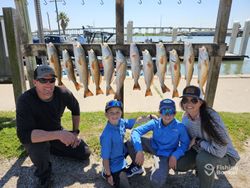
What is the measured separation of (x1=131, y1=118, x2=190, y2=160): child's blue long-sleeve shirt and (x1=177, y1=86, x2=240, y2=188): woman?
0.10 metres

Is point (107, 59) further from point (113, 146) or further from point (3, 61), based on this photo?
point (3, 61)

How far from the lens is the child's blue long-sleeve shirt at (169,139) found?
2.73 meters

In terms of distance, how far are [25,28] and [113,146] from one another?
211cm

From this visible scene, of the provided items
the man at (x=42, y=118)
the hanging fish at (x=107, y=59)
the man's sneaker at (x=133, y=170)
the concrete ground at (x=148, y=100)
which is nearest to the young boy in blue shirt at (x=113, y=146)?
the man's sneaker at (x=133, y=170)

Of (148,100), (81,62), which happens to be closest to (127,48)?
(81,62)

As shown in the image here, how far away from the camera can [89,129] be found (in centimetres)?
418

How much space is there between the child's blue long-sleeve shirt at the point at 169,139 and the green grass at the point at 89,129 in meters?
0.99

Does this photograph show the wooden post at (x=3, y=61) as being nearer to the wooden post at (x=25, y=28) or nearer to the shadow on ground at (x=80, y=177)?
the wooden post at (x=25, y=28)

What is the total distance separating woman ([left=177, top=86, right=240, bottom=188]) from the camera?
248cm

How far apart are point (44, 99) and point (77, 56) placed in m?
0.66

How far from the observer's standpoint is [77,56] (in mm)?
2977

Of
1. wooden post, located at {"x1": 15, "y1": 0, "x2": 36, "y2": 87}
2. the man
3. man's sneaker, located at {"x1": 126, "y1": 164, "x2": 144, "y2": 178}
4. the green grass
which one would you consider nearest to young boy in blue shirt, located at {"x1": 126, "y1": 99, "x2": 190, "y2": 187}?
man's sneaker, located at {"x1": 126, "y1": 164, "x2": 144, "y2": 178}

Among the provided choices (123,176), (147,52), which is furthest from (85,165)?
(147,52)

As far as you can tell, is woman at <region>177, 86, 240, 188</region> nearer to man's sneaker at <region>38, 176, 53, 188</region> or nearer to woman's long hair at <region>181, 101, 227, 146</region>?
woman's long hair at <region>181, 101, 227, 146</region>
